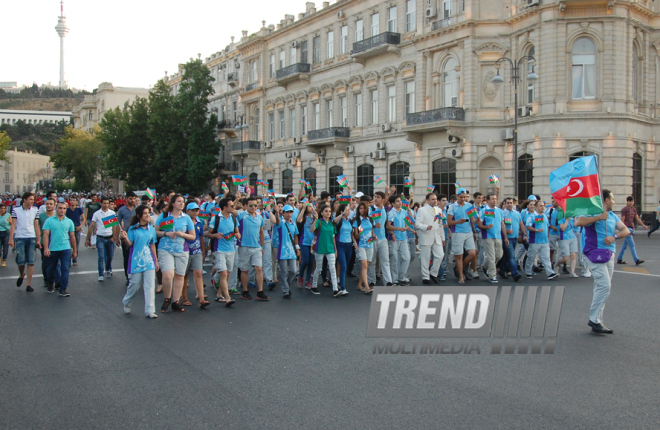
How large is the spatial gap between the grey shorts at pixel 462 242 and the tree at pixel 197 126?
1543 inches

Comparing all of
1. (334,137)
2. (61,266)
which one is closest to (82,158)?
(334,137)

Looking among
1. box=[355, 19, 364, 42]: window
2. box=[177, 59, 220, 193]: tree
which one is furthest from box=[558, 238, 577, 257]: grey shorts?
box=[177, 59, 220, 193]: tree

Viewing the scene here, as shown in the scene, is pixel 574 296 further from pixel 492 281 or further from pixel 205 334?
pixel 205 334

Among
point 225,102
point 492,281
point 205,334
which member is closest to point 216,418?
point 205,334

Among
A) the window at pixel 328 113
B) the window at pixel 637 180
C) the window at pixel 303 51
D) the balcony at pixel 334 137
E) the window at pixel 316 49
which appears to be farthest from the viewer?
the window at pixel 303 51

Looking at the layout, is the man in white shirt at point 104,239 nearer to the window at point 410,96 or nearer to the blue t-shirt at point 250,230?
the blue t-shirt at point 250,230

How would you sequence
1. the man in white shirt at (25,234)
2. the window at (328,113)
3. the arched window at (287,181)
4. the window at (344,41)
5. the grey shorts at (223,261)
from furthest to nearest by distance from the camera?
the arched window at (287,181)
the window at (328,113)
the window at (344,41)
the man in white shirt at (25,234)
the grey shorts at (223,261)

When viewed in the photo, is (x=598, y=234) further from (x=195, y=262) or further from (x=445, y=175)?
(x=445, y=175)

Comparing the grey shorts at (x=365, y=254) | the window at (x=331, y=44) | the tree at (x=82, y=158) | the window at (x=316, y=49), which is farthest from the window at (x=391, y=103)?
the tree at (x=82, y=158)

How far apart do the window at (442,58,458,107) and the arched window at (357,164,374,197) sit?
7225mm

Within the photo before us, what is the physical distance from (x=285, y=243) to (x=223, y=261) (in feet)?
5.28

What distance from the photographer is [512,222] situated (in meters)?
13.2

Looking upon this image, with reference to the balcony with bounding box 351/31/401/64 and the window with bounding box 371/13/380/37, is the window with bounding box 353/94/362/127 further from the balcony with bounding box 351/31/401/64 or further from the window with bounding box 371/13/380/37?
the window with bounding box 371/13/380/37

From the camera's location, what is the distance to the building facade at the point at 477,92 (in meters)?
27.6
